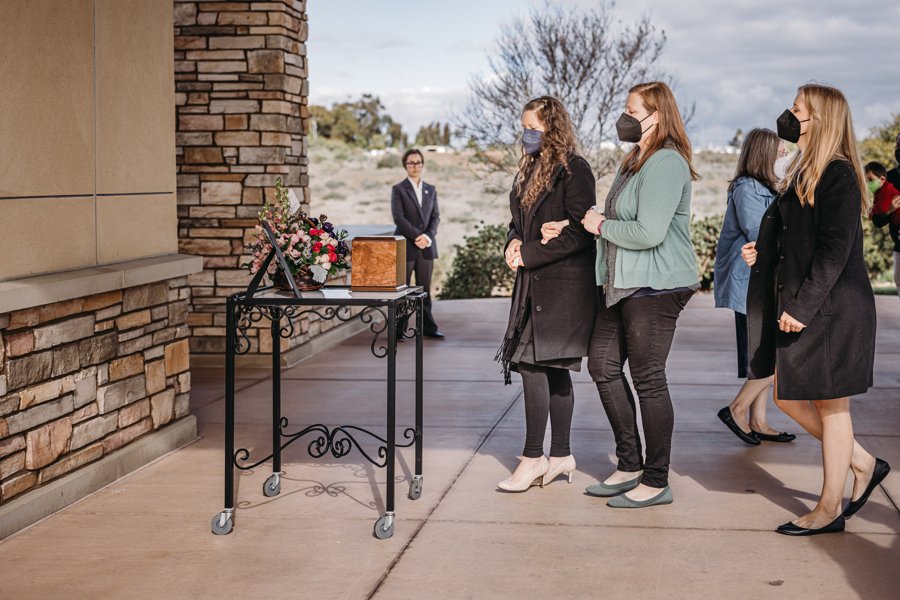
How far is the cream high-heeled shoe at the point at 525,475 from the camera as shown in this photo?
5.85 m

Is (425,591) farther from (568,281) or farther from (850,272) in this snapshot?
(850,272)

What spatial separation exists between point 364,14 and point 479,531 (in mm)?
32359

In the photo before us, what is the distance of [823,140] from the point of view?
495 cm

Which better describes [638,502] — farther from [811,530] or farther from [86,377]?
[86,377]

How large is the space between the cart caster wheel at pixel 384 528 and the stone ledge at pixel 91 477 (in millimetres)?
1621

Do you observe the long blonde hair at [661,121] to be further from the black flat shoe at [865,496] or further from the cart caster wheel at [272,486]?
the cart caster wheel at [272,486]

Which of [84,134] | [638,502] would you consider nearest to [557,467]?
[638,502]

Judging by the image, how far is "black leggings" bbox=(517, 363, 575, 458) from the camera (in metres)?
5.82

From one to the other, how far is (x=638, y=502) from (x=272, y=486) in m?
1.89

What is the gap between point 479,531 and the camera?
5211 millimetres

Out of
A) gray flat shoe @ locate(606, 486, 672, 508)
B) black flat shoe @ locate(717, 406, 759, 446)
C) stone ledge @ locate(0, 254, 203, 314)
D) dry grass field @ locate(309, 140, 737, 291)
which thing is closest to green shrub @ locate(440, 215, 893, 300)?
black flat shoe @ locate(717, 406, 759, 446)

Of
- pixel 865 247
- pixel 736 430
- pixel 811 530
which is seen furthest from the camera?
pixel 865 247

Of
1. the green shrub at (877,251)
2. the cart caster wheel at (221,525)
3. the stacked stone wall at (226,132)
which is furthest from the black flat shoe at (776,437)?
the green shrub at (877,251)

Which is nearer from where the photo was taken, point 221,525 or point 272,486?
point 221,525
